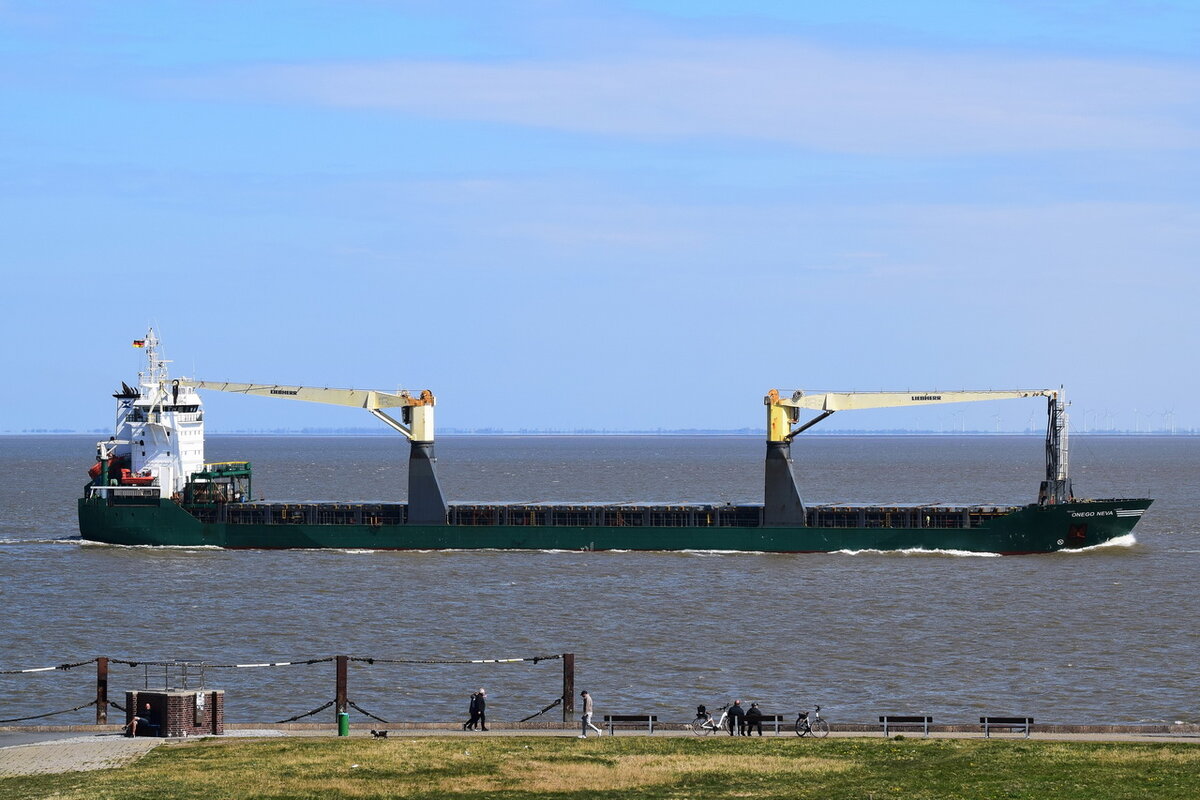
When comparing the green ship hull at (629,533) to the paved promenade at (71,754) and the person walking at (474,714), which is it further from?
the paved promenade at (71,754)

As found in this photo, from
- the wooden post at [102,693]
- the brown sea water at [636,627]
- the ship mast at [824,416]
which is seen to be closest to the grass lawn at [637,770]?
the wooden post at [102,693]

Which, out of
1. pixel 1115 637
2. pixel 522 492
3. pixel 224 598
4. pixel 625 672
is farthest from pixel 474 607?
pixel 522 492

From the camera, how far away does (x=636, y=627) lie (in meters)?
56.4

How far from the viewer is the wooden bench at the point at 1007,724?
33.9m

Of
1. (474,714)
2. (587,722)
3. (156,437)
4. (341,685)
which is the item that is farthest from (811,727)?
(156,437)

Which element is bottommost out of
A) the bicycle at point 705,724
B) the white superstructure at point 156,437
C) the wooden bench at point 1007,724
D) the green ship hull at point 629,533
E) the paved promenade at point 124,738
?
the paved promenade at point 124,738

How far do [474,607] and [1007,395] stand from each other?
38124 mm

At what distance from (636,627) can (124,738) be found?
25.7m

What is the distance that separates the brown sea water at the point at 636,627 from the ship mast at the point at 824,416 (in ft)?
11.6

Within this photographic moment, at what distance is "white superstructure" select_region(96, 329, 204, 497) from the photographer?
291 ft

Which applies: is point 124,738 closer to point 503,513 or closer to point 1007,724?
point 1007,724

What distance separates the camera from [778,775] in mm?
29734

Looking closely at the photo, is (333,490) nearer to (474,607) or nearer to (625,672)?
(474,607)

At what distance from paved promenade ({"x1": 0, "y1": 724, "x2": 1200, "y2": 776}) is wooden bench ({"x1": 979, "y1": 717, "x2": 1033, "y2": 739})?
0.59 feet
